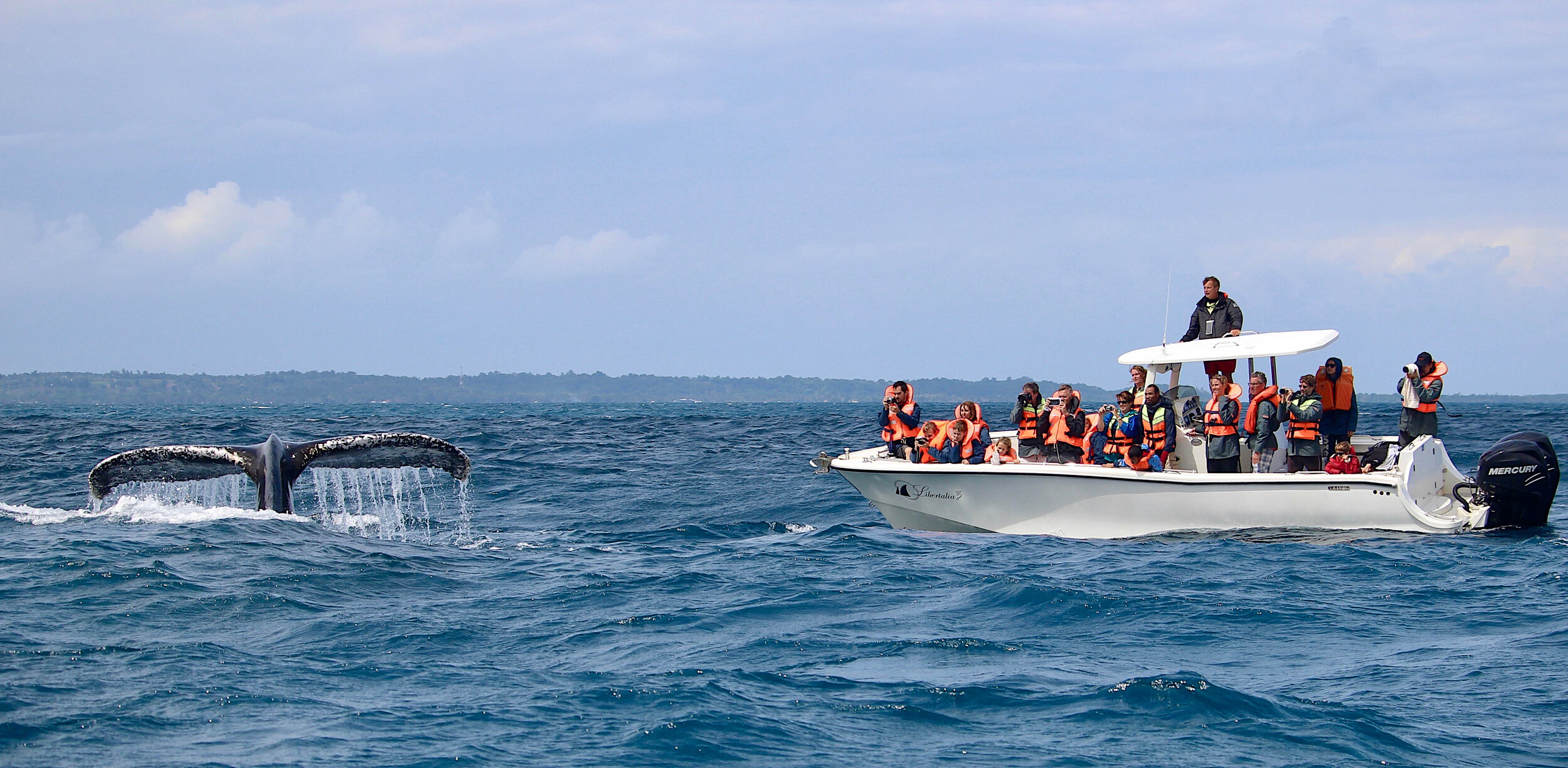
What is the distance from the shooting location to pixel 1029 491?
1453cm

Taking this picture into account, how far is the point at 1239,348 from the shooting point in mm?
14844

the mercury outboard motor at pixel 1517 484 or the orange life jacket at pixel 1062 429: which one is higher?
the orange life jacket at pixel 1062 429

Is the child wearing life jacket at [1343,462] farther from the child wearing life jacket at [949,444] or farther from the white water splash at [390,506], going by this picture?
the white water splash at [390,506]

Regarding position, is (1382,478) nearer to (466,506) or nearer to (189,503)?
(466,506)

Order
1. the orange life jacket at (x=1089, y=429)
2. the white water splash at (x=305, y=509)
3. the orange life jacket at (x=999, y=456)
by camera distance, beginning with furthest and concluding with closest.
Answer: the orange life jacket at (x=999, y=456) < the orange life jacket at (x=1089, y=429) < the white water splash at (x=305, y=509)

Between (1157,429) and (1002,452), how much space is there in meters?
2.40

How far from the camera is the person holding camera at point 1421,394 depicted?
47.6ft

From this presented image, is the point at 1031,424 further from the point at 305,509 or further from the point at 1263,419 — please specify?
the point at 305,509

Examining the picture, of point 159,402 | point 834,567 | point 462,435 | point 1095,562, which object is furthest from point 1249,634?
point 159,402

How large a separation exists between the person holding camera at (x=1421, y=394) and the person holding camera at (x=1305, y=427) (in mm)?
1144

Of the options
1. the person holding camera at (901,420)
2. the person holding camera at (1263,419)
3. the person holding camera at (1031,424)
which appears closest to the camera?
the person holding camera at (1263,419)

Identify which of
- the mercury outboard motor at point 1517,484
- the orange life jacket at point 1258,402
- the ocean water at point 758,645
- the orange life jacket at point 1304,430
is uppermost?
the orange life jacket at point 1258,402

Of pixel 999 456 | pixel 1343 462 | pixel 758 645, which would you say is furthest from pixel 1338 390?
pixel 758 645

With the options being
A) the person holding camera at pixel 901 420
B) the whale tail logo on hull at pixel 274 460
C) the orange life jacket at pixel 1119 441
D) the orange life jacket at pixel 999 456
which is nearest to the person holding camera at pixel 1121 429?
the orange life jacket at pixel 1119 441
